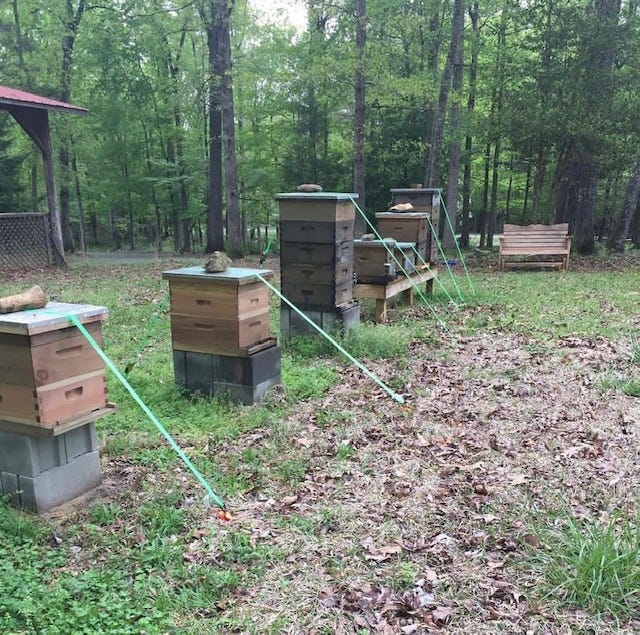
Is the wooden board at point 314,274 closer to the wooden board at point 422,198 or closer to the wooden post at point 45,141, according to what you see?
the wooden board at point 422,198

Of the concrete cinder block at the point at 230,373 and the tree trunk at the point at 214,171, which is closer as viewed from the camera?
the concrete cinder block at the point at 230,373

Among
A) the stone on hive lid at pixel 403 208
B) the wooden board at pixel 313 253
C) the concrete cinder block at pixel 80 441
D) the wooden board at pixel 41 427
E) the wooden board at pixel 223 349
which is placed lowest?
the concrete cinder block at pixel 80 441

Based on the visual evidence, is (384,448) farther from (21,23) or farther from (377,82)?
(21,23)

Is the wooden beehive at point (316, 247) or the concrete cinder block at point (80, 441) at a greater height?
the wooden beehive at point (316, 247)

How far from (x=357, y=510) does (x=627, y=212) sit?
48.7 ft

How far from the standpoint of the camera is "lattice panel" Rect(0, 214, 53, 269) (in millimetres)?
13352

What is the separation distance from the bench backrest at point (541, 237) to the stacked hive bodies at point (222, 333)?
10.1 metres

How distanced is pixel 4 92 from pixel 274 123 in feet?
38.4

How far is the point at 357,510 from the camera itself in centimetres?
332

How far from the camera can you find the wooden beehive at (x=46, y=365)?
2.99 metres

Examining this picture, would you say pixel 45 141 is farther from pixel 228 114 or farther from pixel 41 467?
pixel 41 467

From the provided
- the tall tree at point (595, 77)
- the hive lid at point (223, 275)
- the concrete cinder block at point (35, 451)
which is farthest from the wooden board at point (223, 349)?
the tall tree at point (595, 77)

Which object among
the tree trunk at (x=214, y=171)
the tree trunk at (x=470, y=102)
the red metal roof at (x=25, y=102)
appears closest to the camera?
the red metal roof at (x=25, y=102)

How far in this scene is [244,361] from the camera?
15.7 ft
